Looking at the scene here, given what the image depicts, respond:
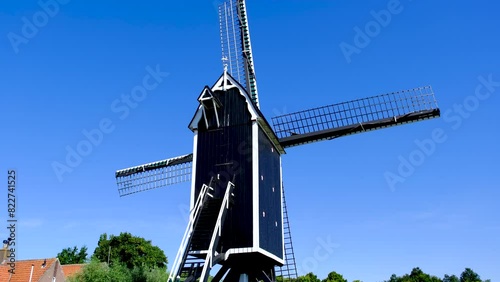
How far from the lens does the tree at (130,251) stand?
184 ft

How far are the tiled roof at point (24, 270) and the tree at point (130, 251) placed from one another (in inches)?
709

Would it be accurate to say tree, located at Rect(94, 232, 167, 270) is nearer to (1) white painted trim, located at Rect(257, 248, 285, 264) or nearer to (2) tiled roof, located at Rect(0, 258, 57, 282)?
(2) tiled roof, located at Rect(0, 258, 57, 282)

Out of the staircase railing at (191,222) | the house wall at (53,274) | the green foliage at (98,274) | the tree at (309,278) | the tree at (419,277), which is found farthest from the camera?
the tree at (419,277)

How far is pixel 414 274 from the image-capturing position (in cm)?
8831

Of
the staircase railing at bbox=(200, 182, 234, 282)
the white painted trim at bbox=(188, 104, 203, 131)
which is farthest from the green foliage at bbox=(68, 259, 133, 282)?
the staircase railing at bbox=(200, 182, 234, 282)

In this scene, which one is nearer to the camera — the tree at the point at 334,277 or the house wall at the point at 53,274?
the house wall at the point at 53,274

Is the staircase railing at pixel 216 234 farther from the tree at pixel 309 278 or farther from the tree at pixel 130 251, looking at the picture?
the tree at pixel 309 278

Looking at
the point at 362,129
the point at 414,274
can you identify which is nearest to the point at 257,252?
the point at 362,129

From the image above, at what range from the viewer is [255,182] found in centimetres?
1714

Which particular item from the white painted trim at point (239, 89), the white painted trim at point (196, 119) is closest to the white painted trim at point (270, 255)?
the white painted trim at point (239, 89)

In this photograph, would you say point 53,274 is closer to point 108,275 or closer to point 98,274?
point 98,274

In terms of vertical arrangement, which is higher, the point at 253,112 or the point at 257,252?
the point at 253,112

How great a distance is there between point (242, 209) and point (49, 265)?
26.8 m

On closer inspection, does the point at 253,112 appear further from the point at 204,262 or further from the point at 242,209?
the point at 204,262
